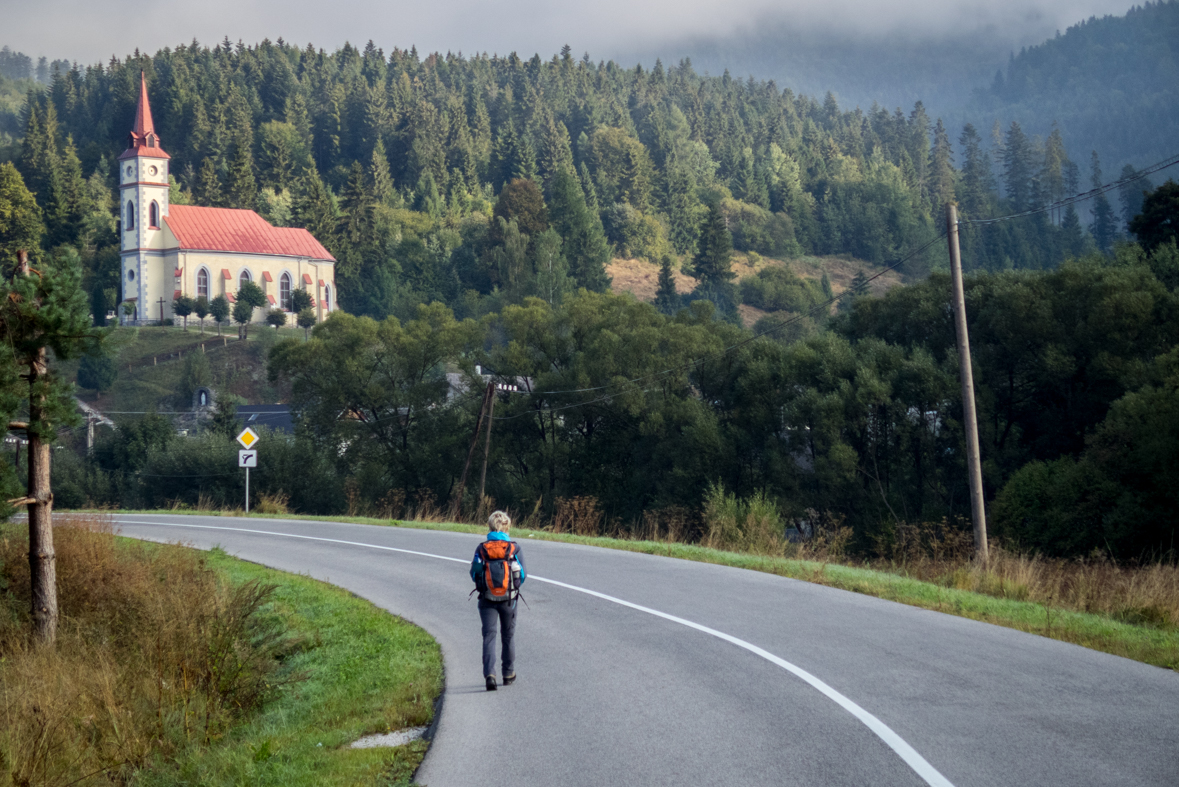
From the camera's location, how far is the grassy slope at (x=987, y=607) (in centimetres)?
953

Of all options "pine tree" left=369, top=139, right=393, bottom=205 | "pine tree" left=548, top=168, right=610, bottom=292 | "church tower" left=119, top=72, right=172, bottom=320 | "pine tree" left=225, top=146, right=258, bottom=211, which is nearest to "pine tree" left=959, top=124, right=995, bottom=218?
"pine tree" left=548, top=168, right=610, bottom=292

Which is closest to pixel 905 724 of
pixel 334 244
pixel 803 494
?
pixel 803 494

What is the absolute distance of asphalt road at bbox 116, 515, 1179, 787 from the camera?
5.95 metres

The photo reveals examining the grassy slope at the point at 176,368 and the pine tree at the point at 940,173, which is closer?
the grassy slope at the point at 176,368

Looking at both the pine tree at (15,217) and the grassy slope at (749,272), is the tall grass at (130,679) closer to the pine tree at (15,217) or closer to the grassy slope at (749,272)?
the pine tree at (15,217)

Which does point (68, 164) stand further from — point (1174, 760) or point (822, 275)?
point (1174, 760)

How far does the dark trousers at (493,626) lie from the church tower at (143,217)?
10172cm

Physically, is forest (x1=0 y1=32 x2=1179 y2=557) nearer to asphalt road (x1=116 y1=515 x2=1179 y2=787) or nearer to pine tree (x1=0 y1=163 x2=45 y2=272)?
pine tree (x1=0 y1=163 x2=45 y2=272)

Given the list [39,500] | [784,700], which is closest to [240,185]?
[39,500]

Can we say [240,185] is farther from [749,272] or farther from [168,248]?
[749,272]

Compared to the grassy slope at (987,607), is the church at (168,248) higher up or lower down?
higher up

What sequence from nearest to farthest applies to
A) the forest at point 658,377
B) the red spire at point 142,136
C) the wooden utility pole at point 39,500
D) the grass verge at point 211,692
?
the grass verge at point 211,692, the wooden utility pole at point 39,500, the forest at point 658,377, the red spire at point 142,136

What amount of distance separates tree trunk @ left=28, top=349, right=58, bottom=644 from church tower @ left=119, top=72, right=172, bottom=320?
95.7 meters

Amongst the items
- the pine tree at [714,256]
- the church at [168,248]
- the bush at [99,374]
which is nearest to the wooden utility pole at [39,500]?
the bush at [99,374]
